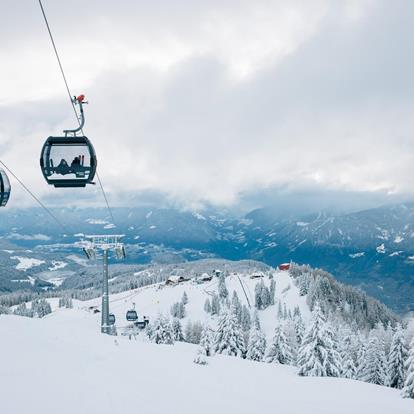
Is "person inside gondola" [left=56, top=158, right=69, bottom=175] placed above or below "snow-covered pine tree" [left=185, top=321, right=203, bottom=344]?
above

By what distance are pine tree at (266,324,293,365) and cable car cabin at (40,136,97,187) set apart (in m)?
43.3

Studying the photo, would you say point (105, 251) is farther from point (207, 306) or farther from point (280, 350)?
point (207, 306)

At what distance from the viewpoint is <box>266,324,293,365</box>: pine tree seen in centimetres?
5050

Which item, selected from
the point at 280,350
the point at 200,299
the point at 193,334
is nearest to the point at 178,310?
the point at 200,299

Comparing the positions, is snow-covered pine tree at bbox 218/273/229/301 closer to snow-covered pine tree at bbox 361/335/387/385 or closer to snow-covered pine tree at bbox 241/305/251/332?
snow-covered pine tree at bbox 241/305/251/332

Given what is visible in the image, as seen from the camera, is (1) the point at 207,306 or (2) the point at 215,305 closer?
(1) the point at 207,306

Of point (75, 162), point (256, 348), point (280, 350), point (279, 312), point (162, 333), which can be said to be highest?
point (75, 162)

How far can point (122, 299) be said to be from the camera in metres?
154

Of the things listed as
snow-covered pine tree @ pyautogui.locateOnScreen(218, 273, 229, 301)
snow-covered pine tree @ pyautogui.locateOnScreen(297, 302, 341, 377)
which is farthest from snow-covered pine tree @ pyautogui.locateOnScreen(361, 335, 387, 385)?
snow-covered pine tree @ pyautogui.locateOnScreen(218, 273, 229, 301)

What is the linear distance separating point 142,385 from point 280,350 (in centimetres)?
4291

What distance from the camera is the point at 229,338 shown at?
172 ft

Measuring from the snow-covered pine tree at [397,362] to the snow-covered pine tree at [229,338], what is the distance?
18.2 meters

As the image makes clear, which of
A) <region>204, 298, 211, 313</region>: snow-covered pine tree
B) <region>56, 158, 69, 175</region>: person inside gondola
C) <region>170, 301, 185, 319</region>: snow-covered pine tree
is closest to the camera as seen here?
<region>56, 158, 69, 175</region>: person inside gondola

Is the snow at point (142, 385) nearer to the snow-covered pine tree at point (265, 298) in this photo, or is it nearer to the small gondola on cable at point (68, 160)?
the small gondola on cable at point (68, 160)
